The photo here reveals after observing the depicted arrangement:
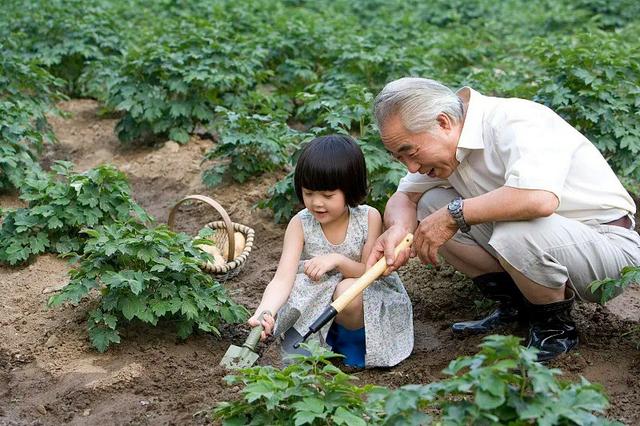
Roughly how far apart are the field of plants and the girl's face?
583 mm

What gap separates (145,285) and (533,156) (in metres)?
1.71

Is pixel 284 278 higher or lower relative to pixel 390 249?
lower

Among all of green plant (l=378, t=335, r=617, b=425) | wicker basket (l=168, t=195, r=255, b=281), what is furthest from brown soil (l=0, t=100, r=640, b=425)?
green plant (l=378, t=335, r=617, b=425)

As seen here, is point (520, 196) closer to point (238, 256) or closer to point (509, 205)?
point (509, 205)

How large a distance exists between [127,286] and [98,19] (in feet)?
18.1

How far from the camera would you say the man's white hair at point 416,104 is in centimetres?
368

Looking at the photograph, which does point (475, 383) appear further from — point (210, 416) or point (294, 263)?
point (294, 263)

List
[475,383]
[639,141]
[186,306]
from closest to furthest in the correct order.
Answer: [475,383], [186,306], [639,141]

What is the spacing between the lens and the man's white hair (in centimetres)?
368

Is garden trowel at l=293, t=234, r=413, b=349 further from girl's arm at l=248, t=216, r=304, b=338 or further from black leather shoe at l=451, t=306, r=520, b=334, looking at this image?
black leather shoe at l=451, t=306, r=520, b=334

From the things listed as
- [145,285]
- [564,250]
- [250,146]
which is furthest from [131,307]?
[250,146]

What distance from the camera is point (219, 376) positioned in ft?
12.5

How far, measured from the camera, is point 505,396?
8.36ft

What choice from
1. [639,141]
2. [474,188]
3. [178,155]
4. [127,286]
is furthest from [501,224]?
[178,155]
